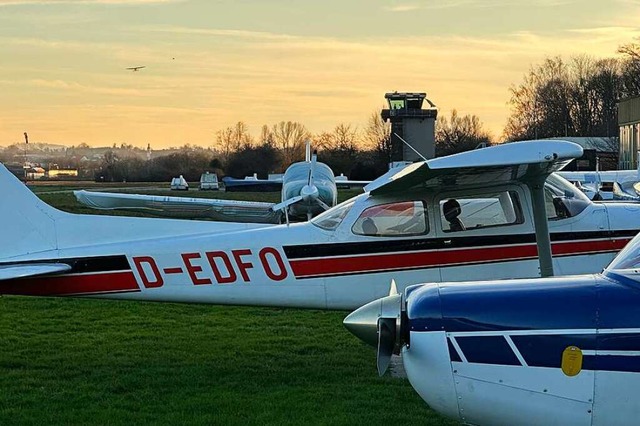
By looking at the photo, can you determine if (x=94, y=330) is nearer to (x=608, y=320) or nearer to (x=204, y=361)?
(x=204, y=361)

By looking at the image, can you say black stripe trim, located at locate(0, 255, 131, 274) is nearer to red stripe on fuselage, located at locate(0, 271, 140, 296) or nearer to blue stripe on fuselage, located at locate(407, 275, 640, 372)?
red stripe on fuselage, located at locate(0, 271, 140, 296)

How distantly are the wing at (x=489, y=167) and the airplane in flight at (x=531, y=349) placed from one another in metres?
2.14

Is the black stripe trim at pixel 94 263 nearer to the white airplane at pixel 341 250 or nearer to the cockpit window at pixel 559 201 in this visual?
the white airplane at pixel 341 250

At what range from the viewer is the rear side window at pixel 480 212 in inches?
318

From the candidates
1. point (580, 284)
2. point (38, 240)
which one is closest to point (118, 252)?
point (38, 240)

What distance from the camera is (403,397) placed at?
7.24 meters

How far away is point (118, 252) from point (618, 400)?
5.35 meters

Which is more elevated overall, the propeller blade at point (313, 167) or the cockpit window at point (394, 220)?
the propeller blade at point (313, 167)

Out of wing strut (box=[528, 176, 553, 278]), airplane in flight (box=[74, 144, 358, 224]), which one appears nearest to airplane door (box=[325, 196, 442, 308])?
wing strut (box=[528, 176, 553, 278])

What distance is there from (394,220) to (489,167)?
4.42 feet

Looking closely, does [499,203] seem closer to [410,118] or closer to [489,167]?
[489,167]

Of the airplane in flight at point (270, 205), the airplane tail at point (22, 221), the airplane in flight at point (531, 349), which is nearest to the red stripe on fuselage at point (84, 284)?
the airplane tail at point (22, 221)

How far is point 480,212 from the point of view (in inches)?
320

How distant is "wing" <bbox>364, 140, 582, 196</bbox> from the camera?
643 cm
